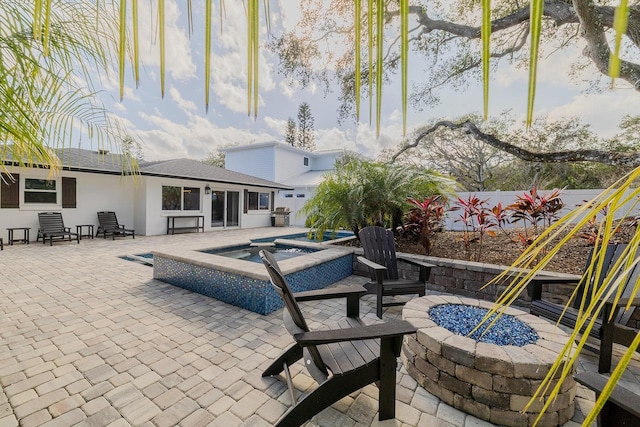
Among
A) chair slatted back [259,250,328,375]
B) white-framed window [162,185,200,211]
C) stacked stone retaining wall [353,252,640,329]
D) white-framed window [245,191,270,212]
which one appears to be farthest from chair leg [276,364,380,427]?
white-framed window [245,191,270,212]

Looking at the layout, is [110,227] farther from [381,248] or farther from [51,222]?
[381,248]

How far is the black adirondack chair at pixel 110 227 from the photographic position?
32.3 ft

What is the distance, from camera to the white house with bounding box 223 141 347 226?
17.8 meters

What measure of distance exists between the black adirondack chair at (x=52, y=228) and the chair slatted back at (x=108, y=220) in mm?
1031

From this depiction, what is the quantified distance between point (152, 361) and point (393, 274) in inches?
121

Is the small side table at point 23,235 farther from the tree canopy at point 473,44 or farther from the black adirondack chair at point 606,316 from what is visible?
the black adirondack chair at point 606,316

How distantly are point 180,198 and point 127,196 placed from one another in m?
1.92

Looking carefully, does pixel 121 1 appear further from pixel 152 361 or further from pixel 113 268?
pixel 113 268

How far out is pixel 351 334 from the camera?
71.0 inches

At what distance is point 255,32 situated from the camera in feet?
2.35

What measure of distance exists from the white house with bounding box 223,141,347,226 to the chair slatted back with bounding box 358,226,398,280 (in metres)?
12.6

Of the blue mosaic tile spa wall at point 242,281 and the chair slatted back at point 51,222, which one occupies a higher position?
the chair slatted back at point 51,222

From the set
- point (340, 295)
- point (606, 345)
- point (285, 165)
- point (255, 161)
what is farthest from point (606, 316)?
point (255, 161)

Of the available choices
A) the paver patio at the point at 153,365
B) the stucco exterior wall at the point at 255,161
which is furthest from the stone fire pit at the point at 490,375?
the stucco exterior wall at the point at 255,161
